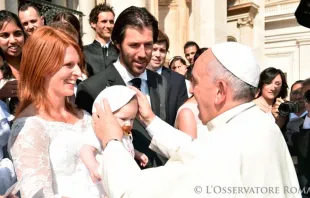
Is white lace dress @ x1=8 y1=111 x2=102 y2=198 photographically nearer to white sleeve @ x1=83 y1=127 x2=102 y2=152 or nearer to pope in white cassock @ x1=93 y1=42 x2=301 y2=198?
white sleeve @ x1=83 y1=127 x2=102 y2=152

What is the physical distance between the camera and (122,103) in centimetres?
269

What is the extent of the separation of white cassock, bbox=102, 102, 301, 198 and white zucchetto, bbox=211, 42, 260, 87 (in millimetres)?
152

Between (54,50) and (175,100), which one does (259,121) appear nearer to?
(54,50)

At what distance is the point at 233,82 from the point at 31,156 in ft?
4.01

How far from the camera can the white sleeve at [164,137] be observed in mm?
2855

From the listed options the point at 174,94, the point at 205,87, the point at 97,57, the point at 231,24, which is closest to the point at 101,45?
the point at 97,57

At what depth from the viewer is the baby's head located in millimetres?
2676

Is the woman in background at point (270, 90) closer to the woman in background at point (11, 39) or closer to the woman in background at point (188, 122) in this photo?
the woman in background at point (188, 122)

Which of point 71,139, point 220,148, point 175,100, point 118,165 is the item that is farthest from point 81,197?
point 175,100

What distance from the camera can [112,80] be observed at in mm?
3236

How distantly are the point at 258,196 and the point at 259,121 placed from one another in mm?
346

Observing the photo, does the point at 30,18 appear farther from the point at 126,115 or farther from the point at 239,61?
the point at 239,61

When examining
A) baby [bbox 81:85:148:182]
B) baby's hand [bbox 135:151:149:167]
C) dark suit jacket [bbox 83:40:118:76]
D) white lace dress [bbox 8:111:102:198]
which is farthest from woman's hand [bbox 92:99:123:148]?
dark suit jacket [bbox 83:40:118:76]

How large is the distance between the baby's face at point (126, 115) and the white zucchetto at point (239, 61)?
0.80 m
